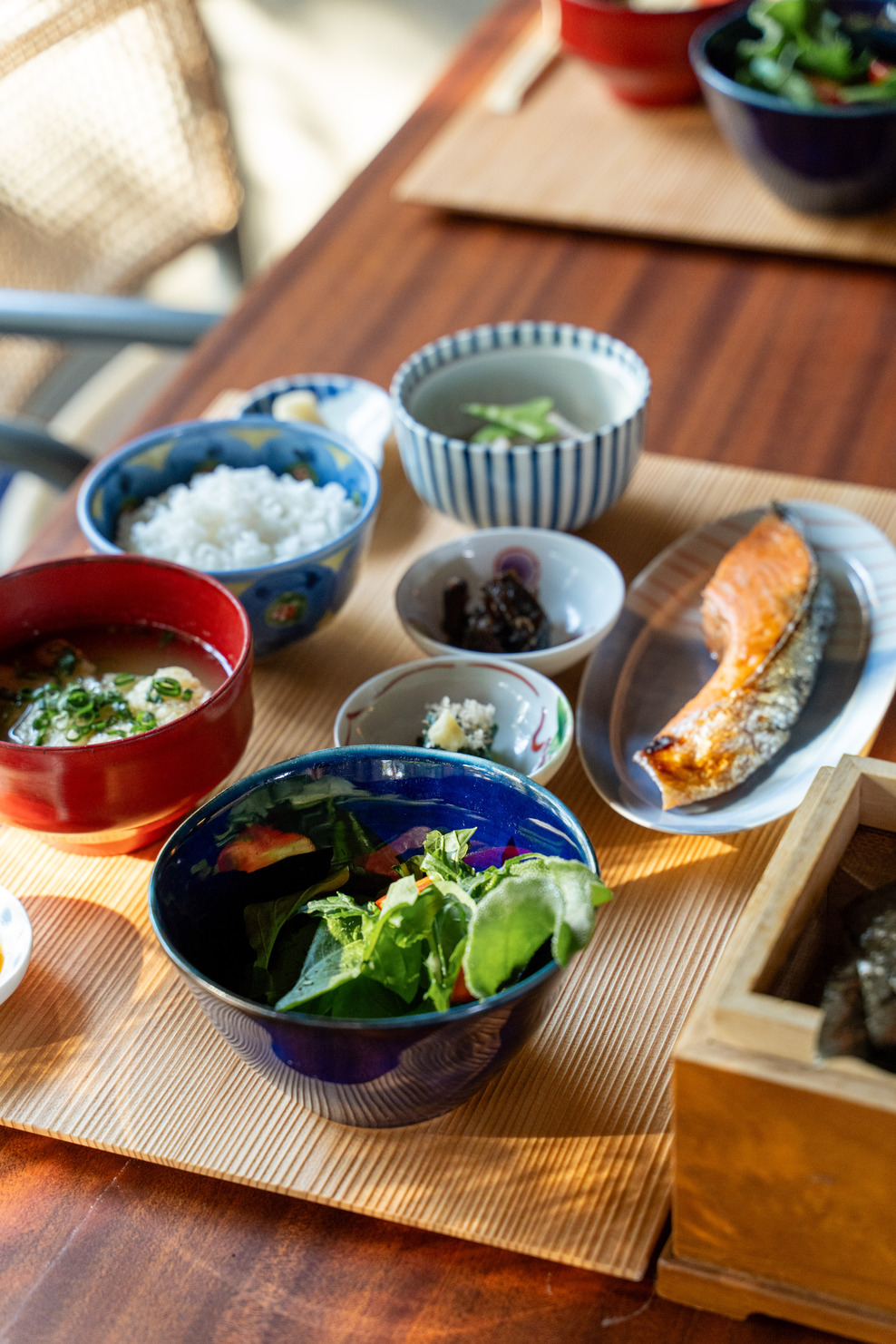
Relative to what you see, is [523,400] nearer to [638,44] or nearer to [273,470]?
[273,470]

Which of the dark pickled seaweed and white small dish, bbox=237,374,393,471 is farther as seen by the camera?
white small dish, bbox=237,374,393,471

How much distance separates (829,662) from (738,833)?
225 millimetres

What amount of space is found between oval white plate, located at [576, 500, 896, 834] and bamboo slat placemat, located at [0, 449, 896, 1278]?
3 cm

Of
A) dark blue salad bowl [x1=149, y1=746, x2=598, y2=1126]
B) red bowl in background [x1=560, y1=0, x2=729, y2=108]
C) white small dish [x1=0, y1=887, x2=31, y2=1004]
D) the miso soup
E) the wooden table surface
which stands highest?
red bowl in background [x1=560, y1=0, x2=729, y2=108]

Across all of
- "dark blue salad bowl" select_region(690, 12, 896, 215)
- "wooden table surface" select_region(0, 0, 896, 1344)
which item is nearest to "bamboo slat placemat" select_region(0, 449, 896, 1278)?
"wooden table surface" select_region(0, 0, 896, 1344)

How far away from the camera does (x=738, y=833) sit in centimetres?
105

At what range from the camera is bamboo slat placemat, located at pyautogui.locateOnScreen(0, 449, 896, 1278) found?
0.81 metres

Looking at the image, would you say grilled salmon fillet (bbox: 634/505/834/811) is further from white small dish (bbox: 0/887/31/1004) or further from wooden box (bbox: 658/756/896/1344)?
white small dish (bbox: 0/887/31/1004)

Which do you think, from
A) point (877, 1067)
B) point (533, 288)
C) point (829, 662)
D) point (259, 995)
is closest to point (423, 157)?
point (533, 288)

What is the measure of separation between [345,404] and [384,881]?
81 centimetres

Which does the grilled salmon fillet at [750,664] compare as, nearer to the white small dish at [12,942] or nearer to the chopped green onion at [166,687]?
the chopped green onion at [166,687]

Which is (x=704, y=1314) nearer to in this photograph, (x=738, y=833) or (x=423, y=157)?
(x=738, y=833)

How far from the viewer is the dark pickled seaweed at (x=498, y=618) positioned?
1.20m

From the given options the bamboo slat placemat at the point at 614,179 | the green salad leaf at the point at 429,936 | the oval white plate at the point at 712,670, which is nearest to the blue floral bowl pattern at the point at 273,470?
the oval white plate at the point at 712,670
